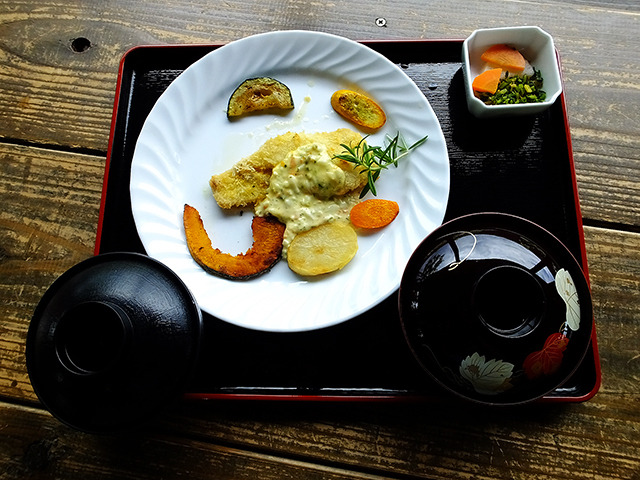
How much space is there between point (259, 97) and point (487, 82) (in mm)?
536

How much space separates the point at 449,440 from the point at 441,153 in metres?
0.62

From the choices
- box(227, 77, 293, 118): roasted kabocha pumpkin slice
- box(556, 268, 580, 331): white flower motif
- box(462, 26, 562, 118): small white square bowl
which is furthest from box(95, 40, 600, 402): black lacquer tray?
box(556, 268, 580, 331): white flower motif

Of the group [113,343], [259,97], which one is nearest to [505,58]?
[259,97]

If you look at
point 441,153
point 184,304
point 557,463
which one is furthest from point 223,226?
point 557,463

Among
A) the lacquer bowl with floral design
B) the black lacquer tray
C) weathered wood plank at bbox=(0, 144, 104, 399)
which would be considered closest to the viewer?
the lacquer bowl with floral design

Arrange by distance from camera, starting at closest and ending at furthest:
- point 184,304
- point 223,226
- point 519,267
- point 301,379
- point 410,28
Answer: point 519,267
point 184,304
point 301,379
point 223,226
point 410,28

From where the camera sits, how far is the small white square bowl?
1.21 metres

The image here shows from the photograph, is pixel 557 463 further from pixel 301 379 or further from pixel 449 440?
pixel 301 379

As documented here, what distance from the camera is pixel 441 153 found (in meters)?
1.20

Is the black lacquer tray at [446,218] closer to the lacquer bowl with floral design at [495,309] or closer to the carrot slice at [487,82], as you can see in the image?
the carrot slice at [487,82]

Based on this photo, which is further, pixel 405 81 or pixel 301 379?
pixel 405 81

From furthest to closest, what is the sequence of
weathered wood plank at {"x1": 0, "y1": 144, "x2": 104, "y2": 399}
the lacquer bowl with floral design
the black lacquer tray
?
weathered wood plank at {"x1": 0, "y1": 144, "x2": 104, "y2": 399} → the black lacquer tray → the lacquer bowl with floral design

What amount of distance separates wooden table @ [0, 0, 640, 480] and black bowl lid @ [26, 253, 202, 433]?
27cm

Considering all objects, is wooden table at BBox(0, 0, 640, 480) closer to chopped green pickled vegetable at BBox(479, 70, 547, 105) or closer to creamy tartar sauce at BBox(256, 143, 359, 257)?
chopped green pickled vegetable at BBox(479, 70, 547, 105)
